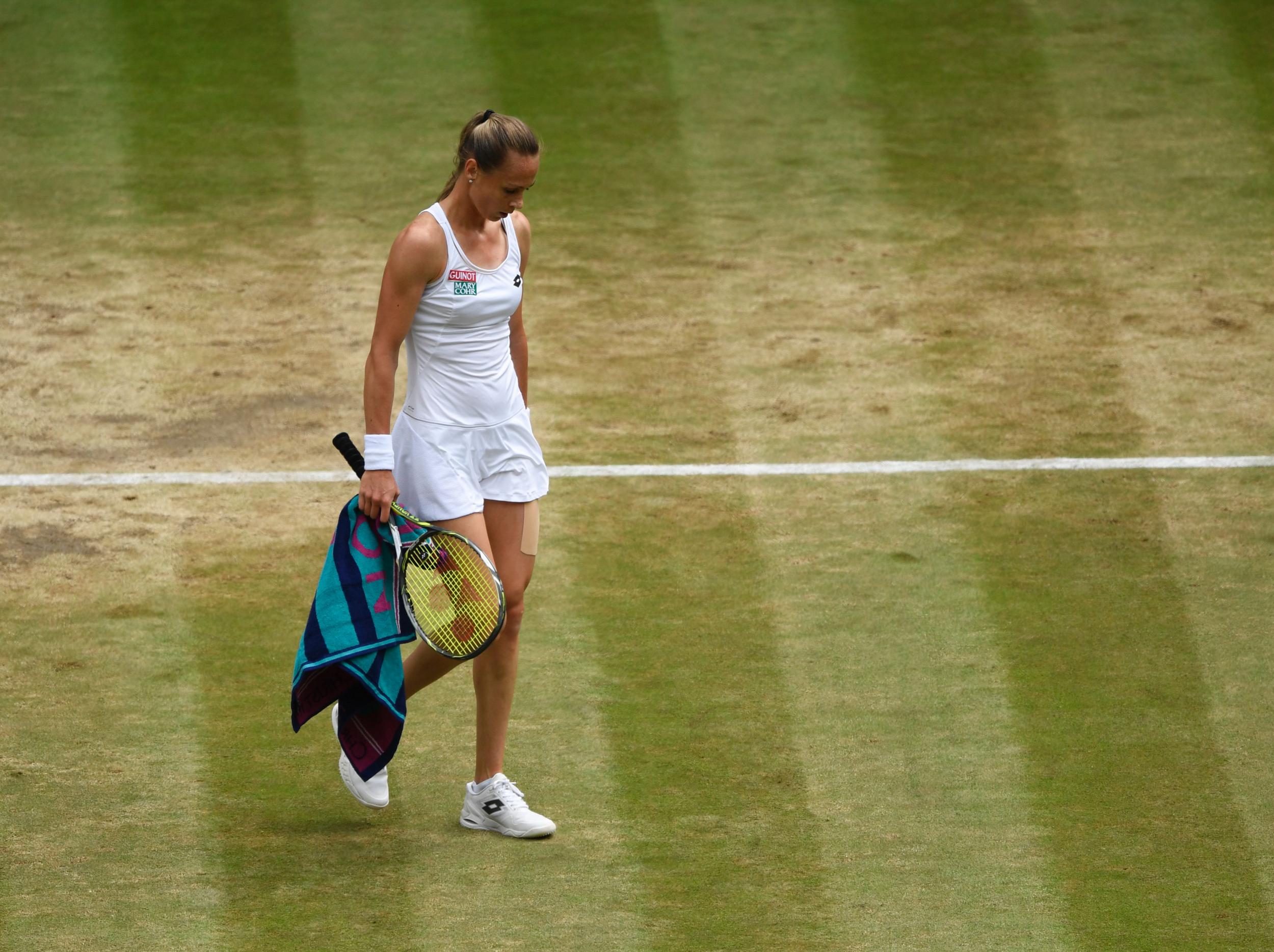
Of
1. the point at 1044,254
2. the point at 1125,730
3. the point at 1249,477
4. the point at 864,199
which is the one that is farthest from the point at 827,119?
the point at 1125,730

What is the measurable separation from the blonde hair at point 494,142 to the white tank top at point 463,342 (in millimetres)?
198

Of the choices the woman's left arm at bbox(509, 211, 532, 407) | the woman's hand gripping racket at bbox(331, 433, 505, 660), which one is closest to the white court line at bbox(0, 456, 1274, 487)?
the woman's left arm at bbox(509, 211, 532, 407)

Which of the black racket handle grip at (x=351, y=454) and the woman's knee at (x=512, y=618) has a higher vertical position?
the black racket handle grip at (x=351, y=454)

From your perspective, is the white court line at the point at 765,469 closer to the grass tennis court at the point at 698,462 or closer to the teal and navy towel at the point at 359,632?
the grass tennis court at the point at 698,462

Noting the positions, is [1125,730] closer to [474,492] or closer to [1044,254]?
[474,492]

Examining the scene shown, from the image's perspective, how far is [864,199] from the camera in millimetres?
11188

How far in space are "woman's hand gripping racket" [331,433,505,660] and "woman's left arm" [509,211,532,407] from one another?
23.0 inches

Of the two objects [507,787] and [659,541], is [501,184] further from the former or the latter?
[659,541]

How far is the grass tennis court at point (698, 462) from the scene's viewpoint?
543 cm

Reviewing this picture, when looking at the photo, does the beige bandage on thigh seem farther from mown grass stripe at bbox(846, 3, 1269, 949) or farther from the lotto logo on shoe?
mown grass stripe at bbox(846, 3, 1269, 949)

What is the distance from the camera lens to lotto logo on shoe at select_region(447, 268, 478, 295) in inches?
211

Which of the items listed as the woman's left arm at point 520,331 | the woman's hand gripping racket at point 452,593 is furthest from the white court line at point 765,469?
the woman's hand gripping racket at point 452,593

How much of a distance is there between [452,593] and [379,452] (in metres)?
0.46

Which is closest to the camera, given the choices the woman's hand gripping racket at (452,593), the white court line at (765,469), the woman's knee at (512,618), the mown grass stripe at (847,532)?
the woman's hand gripping racket at (452,593)
